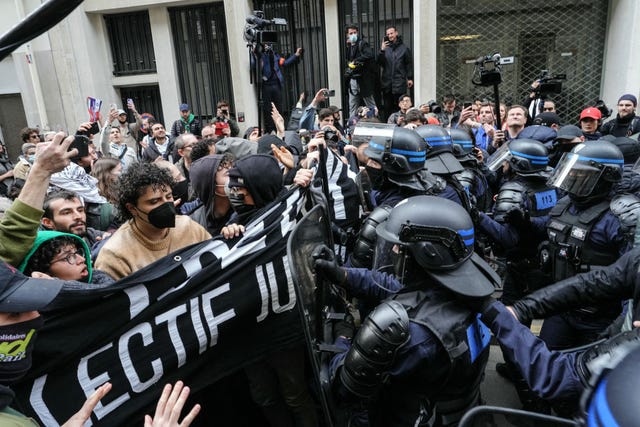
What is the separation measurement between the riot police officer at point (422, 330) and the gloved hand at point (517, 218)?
1.52 metres

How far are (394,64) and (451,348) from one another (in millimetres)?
8384

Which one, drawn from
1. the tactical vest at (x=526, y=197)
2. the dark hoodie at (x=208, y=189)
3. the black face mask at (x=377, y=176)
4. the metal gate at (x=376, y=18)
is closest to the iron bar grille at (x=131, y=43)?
the metal gate at (x=376, y=18)

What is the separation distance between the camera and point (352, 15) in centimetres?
1047

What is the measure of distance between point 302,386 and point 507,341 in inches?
52.0

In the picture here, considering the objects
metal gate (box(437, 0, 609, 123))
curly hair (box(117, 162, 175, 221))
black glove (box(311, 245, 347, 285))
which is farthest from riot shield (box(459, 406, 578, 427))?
metal gate (box(437, 0, 609, 123))

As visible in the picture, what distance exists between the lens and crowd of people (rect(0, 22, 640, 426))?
5.41 feet

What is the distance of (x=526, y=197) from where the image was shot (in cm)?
351

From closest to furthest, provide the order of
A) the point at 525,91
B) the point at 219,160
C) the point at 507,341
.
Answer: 1. the point at 507,341
2. the point at 219,160
3. the point at 525,91

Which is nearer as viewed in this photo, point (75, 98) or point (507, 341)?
point (507, 341)

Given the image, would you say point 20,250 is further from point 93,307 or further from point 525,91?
point 525,91

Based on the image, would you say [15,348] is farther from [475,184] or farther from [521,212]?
[475,184]

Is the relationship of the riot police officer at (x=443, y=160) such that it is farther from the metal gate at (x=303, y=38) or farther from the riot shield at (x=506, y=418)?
the metal gate at (x=303, y=38)

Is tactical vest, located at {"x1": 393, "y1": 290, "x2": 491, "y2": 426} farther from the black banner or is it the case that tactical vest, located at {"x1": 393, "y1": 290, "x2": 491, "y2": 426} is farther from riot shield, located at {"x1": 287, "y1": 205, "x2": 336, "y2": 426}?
the black banner

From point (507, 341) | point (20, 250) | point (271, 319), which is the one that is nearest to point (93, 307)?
point (20, 250)
